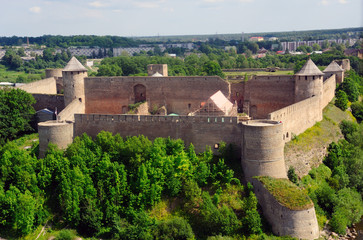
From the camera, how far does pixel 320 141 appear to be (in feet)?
104

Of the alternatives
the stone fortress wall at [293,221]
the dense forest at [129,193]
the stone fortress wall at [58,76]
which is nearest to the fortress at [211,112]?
the stone fortress wall at [293,221]

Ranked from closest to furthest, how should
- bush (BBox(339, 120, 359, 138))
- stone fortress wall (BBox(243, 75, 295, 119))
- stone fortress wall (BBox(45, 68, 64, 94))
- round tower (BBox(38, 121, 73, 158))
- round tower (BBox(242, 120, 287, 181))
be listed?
round tower (BBox(242, 120, 287, 181)) < round tower (BBox(38, 121, 73, 158)) < stone fortress wall (BBox(243, 75, 295, 119)) < bush (BBox(339, 120, 359, 138)) < stone fortress wall (BBox(45, 68, 64, 94))

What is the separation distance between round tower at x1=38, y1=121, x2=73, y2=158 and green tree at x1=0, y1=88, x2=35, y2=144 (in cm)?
575

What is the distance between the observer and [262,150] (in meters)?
25.0

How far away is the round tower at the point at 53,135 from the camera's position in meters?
28.1

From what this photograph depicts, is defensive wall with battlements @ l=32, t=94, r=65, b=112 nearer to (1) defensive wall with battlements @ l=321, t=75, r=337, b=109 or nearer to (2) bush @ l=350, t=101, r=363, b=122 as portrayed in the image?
(1) defensive wall with battlements @ l=321, t=75, r=337, b=109

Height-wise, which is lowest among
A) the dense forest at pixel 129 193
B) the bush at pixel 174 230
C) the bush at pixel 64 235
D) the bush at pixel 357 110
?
the bush at pixel 64 235

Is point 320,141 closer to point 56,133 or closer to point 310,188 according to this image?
point 310,188

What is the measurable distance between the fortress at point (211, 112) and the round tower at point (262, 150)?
Result: 55mm

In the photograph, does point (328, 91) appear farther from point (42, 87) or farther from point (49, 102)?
point (42, 87)

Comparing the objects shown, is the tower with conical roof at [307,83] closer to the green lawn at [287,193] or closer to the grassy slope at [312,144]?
the grassy slope at [312,144]

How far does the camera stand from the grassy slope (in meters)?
28.0

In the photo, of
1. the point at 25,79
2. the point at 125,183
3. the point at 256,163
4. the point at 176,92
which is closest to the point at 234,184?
the point at 256,163

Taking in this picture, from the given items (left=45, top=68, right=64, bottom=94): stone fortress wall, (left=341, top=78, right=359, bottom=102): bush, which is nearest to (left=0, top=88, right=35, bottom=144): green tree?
(left=45, top=68, right=64, bottom=94): stone fortress wall
